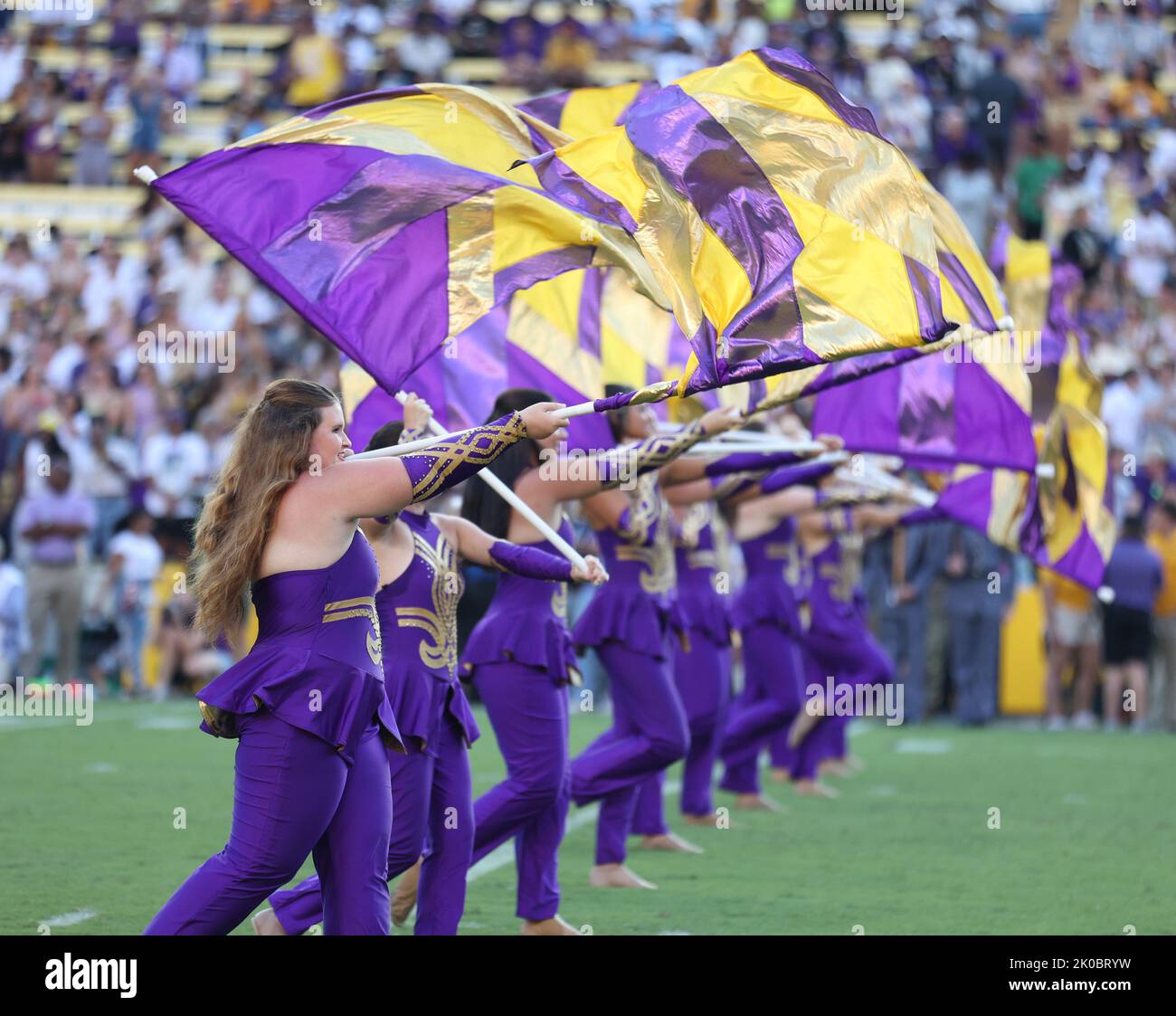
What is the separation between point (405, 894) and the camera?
689 centimetres

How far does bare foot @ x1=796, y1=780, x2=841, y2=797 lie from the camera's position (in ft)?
39.0

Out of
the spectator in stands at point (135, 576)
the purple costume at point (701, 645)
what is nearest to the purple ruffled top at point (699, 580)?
the purple costume at point (701, 645)

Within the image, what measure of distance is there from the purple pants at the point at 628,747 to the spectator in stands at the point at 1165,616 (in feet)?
30.2

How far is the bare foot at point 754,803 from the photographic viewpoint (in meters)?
11.2

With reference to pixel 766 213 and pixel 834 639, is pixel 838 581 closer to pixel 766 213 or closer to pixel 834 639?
pixel 834 639

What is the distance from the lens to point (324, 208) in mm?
7012

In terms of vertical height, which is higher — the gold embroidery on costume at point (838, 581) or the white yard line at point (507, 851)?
the gold embroidery on costume at point (838, 581)

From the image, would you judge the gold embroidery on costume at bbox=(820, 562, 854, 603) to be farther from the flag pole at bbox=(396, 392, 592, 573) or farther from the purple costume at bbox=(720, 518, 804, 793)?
the flag pole at bbox=(396, 392, 592, 573)

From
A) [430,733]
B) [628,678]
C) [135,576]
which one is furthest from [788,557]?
[135,576]

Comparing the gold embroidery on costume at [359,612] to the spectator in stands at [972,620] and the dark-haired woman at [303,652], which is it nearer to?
the dark-haired woman at [303,652]

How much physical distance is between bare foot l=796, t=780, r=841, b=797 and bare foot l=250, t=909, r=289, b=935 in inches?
240

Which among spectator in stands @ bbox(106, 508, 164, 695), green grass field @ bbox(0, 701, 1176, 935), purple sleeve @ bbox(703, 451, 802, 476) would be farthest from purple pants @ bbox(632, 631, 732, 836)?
spectator in stands @ bbox(106, 508, 164, 695)

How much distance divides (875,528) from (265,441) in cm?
919

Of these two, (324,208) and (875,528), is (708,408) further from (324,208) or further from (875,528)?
(875,528)
